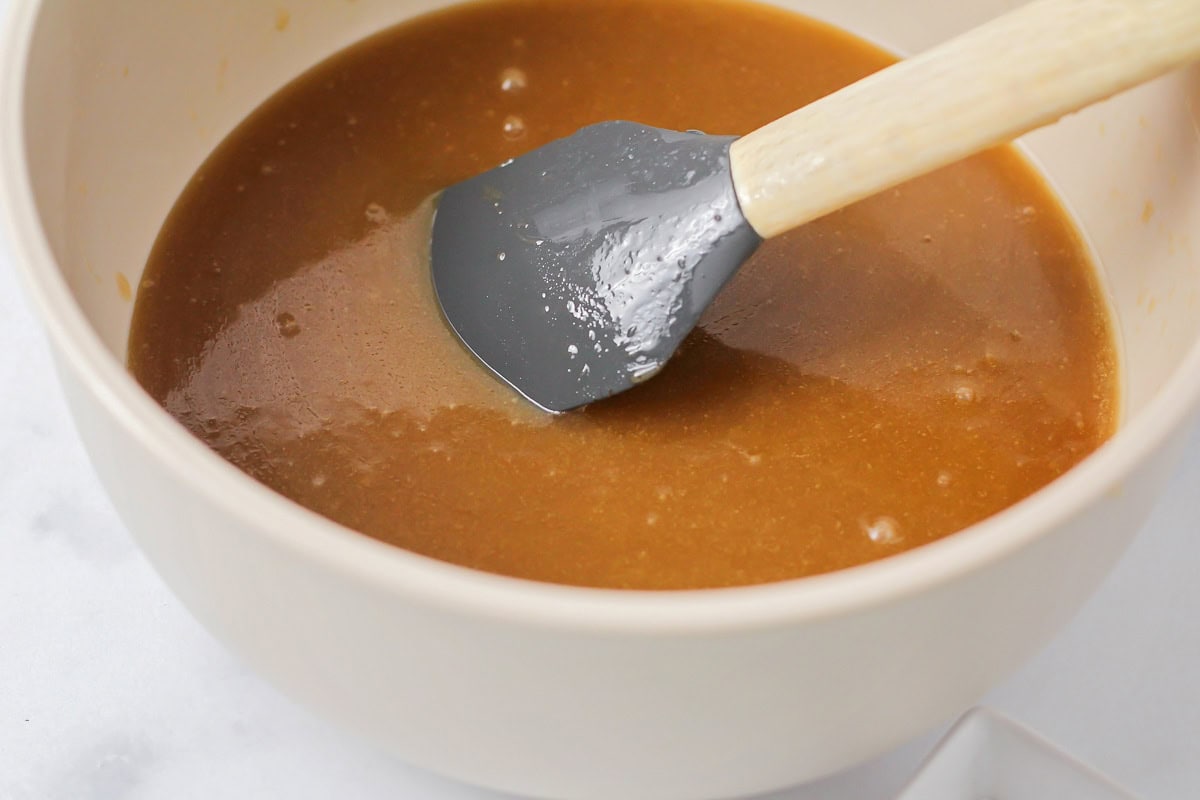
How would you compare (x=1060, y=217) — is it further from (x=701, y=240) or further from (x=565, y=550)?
(x=565, y=550)

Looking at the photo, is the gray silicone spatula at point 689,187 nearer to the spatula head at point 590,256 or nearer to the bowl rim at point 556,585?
the spatula head at point 590,256

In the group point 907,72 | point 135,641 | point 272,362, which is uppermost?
point 907,72

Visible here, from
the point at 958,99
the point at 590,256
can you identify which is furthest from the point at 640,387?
the point at 958,99

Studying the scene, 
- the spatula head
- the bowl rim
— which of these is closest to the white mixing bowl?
the bowl rim

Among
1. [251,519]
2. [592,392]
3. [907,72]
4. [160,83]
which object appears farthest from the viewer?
[160,83]

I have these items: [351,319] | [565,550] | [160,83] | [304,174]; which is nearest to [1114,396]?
[565,550]

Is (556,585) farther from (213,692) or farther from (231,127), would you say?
(231,127)

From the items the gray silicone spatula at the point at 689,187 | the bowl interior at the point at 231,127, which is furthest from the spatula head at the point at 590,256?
the bowl interior at the point at 231,127
